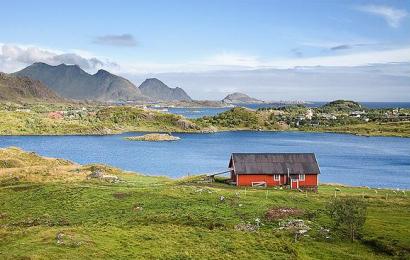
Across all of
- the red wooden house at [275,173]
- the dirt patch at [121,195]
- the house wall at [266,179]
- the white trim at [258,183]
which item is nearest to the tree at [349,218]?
the red wooden house at [275,173]

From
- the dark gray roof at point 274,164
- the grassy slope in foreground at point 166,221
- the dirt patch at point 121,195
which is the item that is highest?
the dark gray roof at point 274,164

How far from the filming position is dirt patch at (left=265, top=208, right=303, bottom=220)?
60.8 metres

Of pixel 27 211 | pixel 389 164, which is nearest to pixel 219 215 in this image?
pixel 27 211

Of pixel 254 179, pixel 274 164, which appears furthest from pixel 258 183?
pixel 274 164

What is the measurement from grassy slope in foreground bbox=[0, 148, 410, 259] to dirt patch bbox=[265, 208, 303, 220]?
908 mm

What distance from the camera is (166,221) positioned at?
59344 mm

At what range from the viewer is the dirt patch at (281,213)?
60.8 meters

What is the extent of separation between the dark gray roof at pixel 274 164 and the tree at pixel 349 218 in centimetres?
2754

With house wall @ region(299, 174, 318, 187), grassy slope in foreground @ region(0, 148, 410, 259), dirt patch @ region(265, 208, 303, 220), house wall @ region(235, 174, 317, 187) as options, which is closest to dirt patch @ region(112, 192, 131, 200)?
grassy slope in foreground @ region(0, 148, 410, 259)

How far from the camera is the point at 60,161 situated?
118 metres

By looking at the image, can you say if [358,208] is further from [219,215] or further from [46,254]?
[46,254]

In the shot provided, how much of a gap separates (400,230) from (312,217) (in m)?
10.6

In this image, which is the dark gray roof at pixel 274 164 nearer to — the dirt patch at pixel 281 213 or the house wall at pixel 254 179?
the house wall at pixel 254 179

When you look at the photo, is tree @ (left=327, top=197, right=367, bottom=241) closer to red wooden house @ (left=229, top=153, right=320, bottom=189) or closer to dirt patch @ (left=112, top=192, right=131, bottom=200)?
red wooden house @ (left=229, top=153, right=320, bottom=189)
